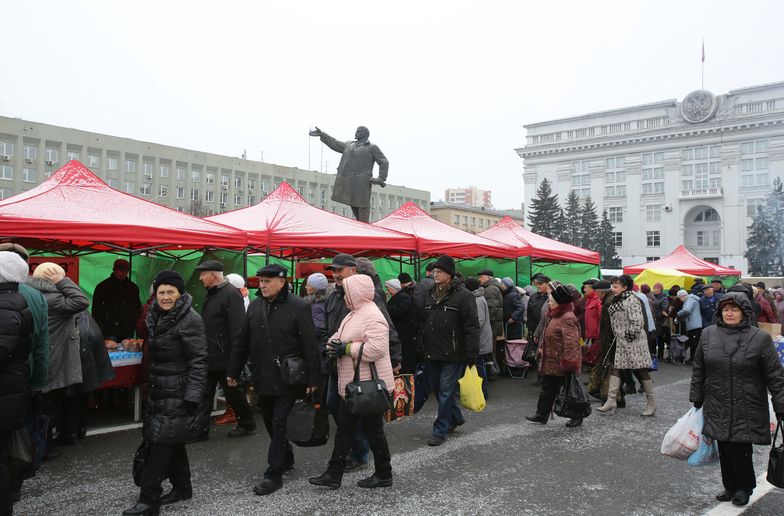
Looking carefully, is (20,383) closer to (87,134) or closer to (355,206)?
(355,206)

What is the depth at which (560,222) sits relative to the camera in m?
68.7

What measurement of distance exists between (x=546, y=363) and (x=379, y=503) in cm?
302

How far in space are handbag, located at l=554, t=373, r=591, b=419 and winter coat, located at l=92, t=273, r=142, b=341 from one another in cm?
569

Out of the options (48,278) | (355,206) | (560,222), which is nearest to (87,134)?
(560,222)

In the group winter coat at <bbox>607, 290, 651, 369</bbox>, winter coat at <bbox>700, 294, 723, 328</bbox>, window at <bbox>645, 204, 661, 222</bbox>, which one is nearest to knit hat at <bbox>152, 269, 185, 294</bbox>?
winter coat at <bbox>607, 290, 651, 369</bbox>

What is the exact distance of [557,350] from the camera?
259 inches

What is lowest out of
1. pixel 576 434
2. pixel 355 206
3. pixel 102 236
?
pixel 576 434

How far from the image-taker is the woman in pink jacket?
14.7 ft

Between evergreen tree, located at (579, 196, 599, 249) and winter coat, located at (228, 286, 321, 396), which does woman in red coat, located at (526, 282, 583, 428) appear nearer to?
winter coat, located at (228, 286, 321, 396)

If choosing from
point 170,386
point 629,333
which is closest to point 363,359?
point 170,386

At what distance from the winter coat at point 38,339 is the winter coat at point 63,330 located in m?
1.36

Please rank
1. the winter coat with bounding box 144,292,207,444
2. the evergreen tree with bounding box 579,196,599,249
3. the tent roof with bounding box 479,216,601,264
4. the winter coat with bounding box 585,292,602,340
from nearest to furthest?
the winter coat with bounding box 144,292,207,444
the winter coat with bounding box 585,292,602,340
the tent roof with bounding box 479,216,601,264
the evergreen tree with bounding box 579,196,599,249

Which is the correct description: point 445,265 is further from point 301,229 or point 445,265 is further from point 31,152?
point 31,152

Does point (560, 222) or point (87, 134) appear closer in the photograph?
point (87, 134)
